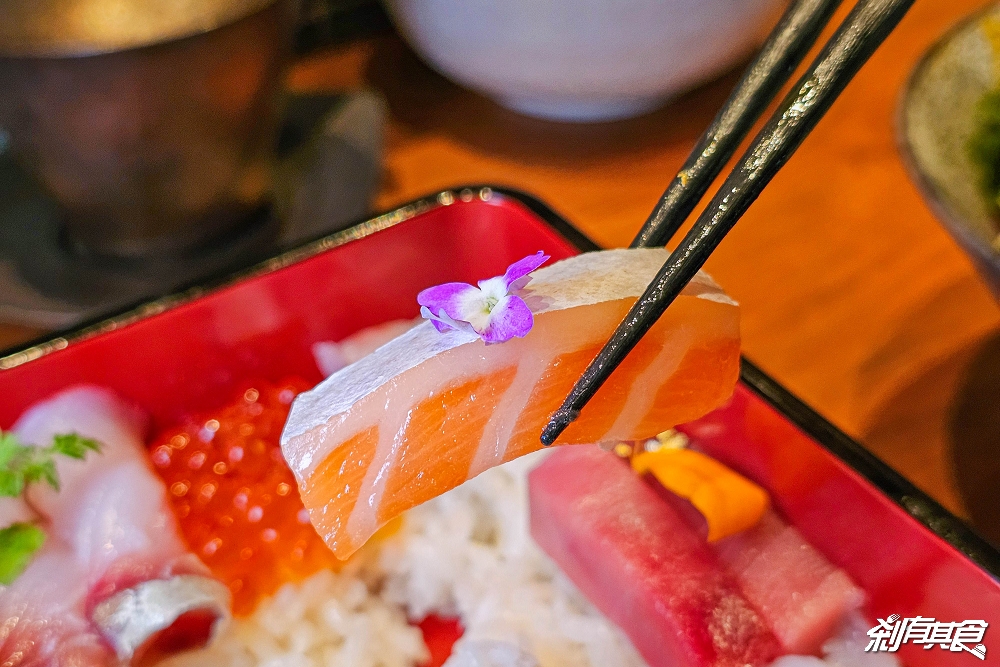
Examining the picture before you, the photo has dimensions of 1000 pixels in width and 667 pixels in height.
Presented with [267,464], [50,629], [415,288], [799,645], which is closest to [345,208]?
[415,288]

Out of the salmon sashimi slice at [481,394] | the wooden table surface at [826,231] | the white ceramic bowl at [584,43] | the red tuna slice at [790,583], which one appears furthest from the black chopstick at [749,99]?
the white ceramic bowl at [584,43]

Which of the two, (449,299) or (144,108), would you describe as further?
(144,108)

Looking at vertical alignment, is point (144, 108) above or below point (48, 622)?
above

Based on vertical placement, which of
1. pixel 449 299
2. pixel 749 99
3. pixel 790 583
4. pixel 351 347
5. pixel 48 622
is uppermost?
pixel 749 99

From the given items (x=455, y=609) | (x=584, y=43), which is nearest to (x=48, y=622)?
(x=455, y=609)

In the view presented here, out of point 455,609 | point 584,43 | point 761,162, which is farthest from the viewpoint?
point 584,43

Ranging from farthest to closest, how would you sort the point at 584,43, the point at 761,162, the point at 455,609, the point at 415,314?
the point at 584,43 → the point at 415,314 → the point at 455,609 → the point at 761,162

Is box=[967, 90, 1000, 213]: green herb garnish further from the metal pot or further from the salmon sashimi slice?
the metal pot

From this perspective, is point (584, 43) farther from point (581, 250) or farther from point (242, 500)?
point (242, 500)
